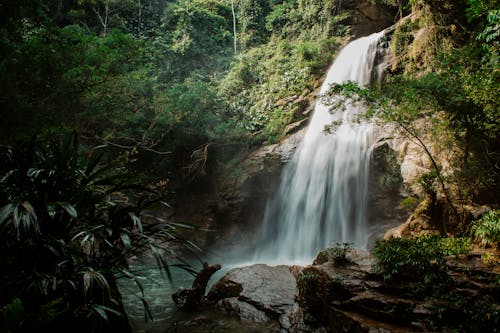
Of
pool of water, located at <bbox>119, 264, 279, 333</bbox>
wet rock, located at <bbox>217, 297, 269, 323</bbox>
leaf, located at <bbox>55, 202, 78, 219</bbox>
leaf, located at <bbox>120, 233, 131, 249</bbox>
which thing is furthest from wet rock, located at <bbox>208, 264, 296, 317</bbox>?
leaf, located at <bbox>55, 202, 78, 219</bbox>

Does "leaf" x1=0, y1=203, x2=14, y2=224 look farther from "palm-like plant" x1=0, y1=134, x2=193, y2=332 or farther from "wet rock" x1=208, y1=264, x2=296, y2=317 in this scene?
"wet rock" x1=208, y1=264, x2=296, y2=317

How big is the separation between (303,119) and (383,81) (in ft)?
12.9

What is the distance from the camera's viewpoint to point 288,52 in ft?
64.4

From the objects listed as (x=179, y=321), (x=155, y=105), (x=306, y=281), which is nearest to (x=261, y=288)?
(x=306, y=281)

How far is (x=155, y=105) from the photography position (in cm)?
1437

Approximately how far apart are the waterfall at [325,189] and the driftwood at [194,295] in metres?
6.13

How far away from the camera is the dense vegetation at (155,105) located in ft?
10.2

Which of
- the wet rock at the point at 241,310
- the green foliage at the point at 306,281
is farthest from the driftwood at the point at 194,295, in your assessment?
the green foliage at the point at 306,281

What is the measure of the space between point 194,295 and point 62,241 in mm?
4399

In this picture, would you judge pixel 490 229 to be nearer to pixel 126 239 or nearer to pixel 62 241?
pixel 126 239

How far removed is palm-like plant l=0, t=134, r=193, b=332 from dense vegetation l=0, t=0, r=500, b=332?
0.6 inches

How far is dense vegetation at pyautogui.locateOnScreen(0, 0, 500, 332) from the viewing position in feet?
10.2

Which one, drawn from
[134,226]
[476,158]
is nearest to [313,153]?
[476,158]

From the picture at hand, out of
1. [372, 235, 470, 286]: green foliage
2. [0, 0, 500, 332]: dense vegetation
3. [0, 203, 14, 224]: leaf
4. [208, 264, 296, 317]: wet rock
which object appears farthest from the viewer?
[208, 264, 296, 317]: wet rock
